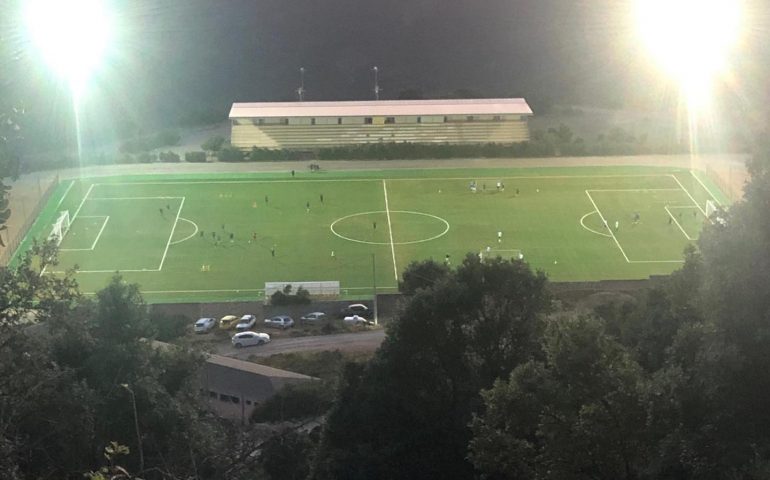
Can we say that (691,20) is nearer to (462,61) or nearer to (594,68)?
(594,68)

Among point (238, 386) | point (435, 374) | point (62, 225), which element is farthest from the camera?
point (62, 225)

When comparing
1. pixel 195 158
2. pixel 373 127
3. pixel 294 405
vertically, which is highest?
pixel 373 127

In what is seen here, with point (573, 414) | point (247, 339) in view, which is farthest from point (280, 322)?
point (573, 414)

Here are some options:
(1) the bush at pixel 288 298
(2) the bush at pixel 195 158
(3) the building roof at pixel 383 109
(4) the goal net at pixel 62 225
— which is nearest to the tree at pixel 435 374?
(1) the bush at pixel 288 298

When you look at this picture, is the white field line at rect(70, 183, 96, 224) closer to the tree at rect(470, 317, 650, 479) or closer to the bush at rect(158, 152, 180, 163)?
the bush at rect(158, 152, 180, 163)

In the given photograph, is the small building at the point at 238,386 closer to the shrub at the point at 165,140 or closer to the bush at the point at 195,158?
the bush at the point at 195,158

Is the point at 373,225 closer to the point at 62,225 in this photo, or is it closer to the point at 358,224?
the point at 358,224

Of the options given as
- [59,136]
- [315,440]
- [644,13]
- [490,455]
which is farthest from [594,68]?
[490,455]
